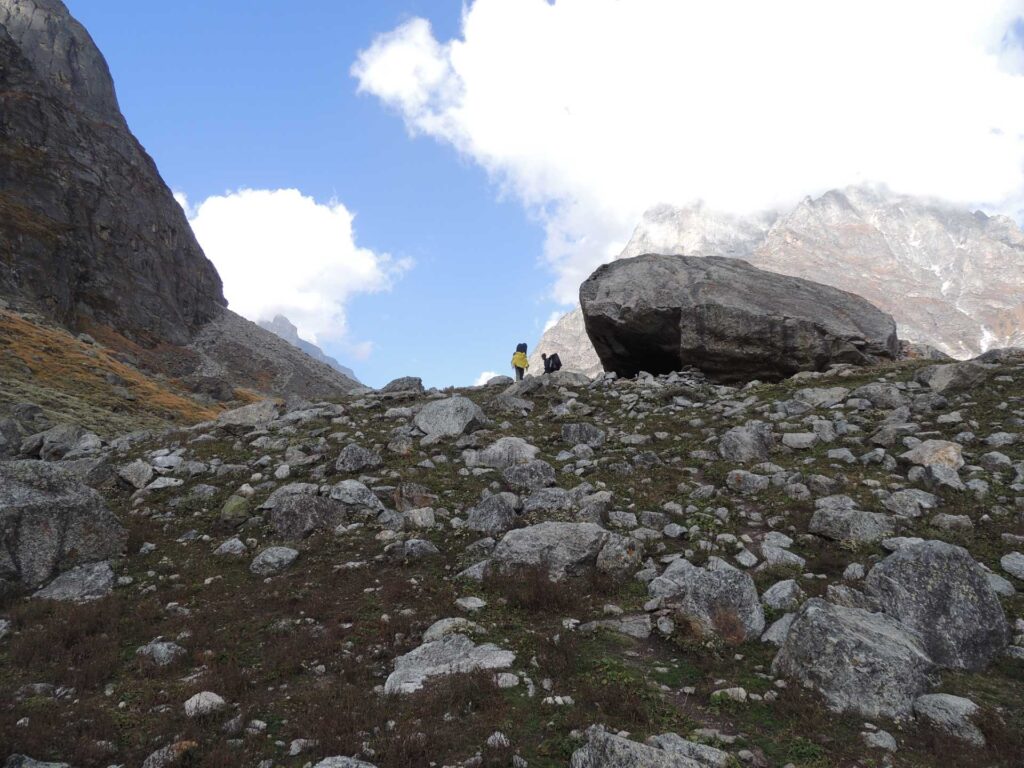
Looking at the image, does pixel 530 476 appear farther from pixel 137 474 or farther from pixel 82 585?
pixel 137 474

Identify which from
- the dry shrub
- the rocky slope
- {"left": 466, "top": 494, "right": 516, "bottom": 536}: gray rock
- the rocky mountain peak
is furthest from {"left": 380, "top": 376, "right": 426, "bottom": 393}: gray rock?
the rocky mountain peak

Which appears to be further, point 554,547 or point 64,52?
point 64,52

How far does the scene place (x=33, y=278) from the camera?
66562 mm

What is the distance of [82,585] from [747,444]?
47.8 feet

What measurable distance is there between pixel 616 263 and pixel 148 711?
24338mm

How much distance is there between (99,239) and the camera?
283 ft

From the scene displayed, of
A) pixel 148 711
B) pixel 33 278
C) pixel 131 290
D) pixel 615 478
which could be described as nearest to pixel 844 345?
pixel 615 478

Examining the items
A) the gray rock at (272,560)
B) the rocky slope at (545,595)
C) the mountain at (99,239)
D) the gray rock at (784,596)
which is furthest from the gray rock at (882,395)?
the mountain at (99,239)

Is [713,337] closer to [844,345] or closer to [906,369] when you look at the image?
[844,345]

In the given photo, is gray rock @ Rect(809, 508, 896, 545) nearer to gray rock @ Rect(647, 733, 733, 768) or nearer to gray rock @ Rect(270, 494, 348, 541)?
gray rock @ Rect(647, 733, 733, 768)

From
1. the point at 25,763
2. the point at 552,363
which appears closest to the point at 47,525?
the point at 25,763

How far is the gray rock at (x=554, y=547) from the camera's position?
10227 mm

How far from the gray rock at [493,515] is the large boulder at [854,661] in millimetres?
5868

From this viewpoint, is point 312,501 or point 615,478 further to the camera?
point 615,478
